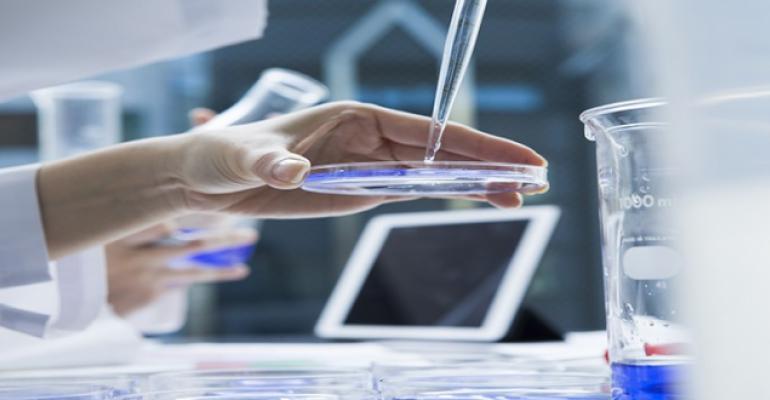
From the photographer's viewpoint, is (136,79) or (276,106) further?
(136,79)

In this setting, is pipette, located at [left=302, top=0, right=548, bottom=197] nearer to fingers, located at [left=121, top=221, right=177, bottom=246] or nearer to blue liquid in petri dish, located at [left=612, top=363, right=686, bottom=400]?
blue liquid in petri dish, located at [left=612, top=363, right=686, bottom=400]

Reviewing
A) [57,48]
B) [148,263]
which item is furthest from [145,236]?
[57,48]

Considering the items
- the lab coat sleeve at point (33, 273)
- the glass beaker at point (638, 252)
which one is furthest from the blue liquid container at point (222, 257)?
the glass beaker at point (638, 252)

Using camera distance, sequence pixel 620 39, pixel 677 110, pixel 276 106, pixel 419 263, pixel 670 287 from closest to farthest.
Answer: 1. pixel 677 110
2. pixel 670 287
3. pixel 276 106
4. pixel 419 263
5. pixel 620 39

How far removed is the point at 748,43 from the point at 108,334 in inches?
38.4

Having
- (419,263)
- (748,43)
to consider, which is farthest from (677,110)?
(419,263)

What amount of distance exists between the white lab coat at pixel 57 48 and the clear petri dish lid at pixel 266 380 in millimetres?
292

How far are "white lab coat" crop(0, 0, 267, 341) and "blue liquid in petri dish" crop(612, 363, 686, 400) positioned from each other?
0.47 m

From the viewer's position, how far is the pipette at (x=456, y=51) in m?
0.69

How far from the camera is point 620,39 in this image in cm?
406

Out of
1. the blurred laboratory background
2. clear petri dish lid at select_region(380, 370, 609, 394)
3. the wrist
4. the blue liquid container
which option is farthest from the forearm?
the blurred laboratory background

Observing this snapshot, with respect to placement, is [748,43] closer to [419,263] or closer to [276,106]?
[276,106]

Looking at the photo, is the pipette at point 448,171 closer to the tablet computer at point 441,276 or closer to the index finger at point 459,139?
the index finger at point 459,139

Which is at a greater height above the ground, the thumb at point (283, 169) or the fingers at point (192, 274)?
the fingers at point (192, 274)
